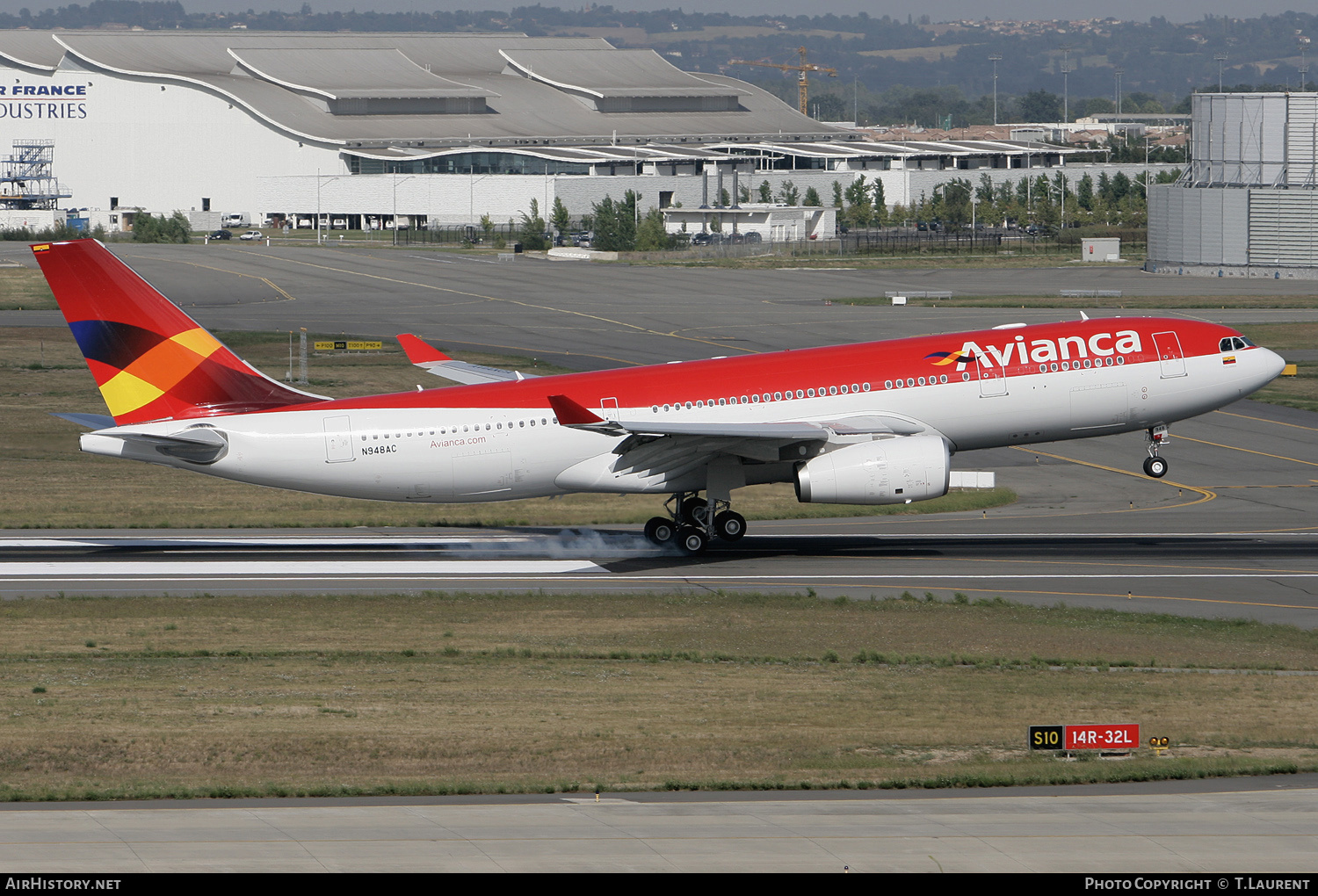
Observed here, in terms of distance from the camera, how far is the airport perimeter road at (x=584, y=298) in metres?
98.8

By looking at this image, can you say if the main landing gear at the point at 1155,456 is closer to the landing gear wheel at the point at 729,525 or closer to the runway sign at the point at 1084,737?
the landing gear wheel at the point at 729,525

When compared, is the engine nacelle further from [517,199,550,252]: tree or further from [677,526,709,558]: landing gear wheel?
[517,199,550,252]: tree

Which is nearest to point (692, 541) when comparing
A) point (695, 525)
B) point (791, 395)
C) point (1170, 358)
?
point (695, 525)

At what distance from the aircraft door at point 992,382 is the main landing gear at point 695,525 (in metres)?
7.96

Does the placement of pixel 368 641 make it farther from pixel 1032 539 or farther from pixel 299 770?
pixel 1032 539

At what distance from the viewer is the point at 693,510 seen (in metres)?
44.6

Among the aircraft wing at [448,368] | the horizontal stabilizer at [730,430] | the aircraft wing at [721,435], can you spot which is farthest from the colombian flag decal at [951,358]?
the aircraft wing at [448,368]

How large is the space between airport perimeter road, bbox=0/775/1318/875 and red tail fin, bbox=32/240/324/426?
833 inches

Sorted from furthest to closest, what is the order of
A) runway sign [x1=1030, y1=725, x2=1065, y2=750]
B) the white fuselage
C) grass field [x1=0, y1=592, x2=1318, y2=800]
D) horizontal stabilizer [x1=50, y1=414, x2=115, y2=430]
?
the white fuselage, horizontal stabilizer [x1=50, y1=414, x2=115, y2=430], runway sign [x1=1030, y1=725, x2=1065, y2=750], grass field [x1=0, y1=592, x2=1318, y2=800]

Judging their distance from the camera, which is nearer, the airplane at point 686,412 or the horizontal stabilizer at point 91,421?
the airplane at point 686,412

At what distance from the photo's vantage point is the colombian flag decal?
42812mm

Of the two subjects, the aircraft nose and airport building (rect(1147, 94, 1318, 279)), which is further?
airport building (rect(1147, 94, 1318, 279))


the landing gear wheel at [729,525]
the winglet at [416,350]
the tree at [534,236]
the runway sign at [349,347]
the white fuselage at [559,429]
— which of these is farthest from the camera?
the tree at [534,236]

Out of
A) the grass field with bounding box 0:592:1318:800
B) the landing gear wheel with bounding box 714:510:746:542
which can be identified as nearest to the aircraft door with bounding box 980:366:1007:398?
the grass field with bounding box 0:592:1318:800
